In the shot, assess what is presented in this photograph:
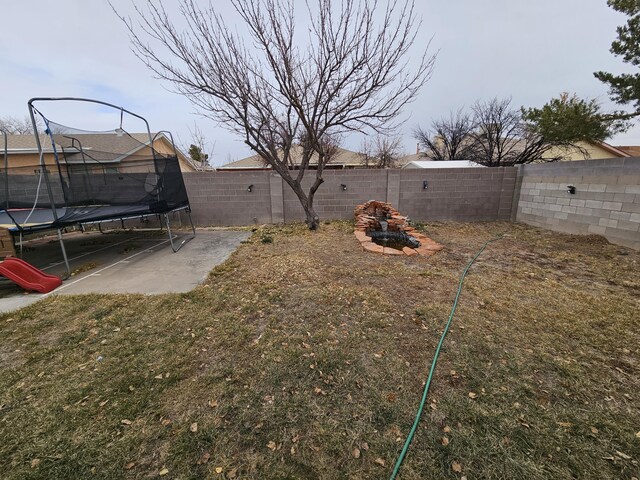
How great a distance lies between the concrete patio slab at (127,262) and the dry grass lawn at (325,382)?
1.12 ft

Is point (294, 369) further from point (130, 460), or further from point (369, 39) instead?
point (369, 39)

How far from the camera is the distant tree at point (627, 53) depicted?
5.52 m

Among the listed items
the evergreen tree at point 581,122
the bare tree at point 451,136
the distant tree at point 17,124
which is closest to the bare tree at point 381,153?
the bare tree at point 451,136

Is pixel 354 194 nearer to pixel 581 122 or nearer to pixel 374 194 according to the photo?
pixel 374 194

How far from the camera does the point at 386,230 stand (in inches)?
227

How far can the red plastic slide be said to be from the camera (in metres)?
3.03

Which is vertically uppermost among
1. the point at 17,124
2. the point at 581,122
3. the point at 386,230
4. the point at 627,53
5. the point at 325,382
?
the point at 17,124

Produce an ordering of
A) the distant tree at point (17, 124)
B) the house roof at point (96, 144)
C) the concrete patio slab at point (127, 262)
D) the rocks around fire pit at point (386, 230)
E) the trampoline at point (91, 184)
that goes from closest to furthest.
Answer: the concrete patio slab at point (127, 262) → the trampoline at point (91, 184) → the rocks around fire pit at point (386, 230) → the house roof at point (96, 144) → the distant tree at point (17, 124)

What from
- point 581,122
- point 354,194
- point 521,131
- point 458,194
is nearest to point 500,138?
point 521,131

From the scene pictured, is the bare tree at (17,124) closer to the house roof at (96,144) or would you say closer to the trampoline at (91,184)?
the house roof at (96,144)

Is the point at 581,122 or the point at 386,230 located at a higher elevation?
the point at 581,122

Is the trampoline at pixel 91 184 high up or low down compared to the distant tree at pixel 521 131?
down

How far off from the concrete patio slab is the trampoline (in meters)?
0.52

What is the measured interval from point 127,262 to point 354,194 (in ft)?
17.7
